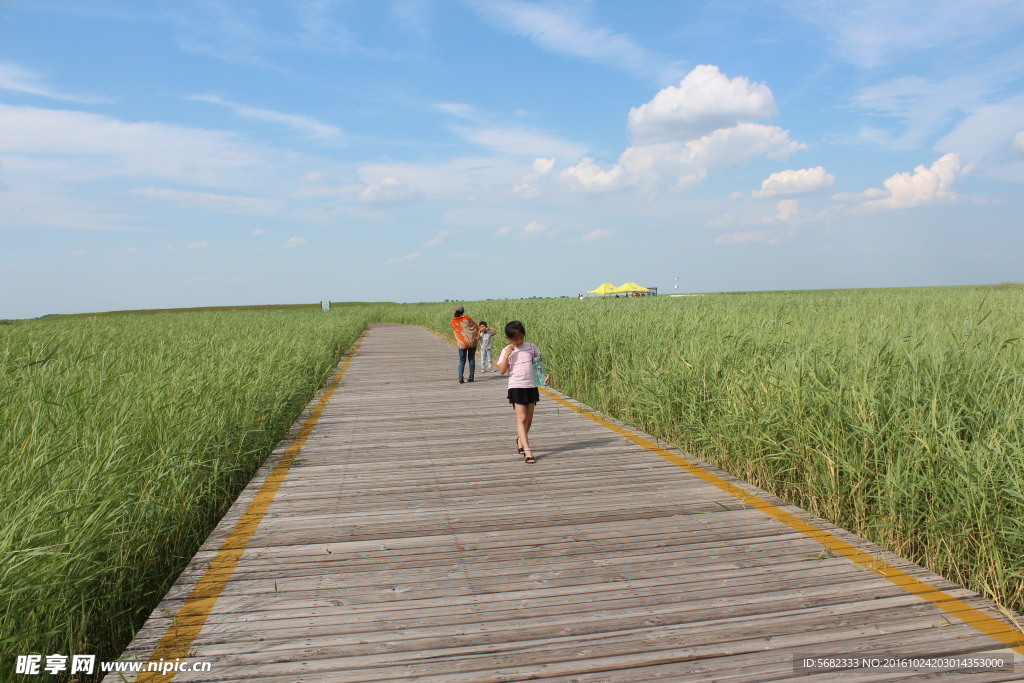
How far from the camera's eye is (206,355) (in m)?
11.6

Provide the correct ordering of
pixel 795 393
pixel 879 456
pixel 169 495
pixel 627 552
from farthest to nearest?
1. pixel 795 393
2. pixel 169 495
3. pixel 879 456
4. pixel 627 552

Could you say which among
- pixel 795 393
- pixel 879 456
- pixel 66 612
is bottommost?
pixel 66 612

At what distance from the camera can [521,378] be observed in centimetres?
662

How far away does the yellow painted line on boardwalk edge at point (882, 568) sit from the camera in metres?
2.92

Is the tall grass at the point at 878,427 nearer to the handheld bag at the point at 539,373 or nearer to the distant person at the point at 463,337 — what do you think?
the handheld bag at the point at 539,373

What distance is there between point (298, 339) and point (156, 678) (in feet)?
47.3

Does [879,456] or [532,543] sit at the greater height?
[879,456]

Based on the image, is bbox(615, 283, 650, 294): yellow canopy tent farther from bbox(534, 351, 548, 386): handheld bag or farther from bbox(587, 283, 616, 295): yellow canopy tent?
bbox(534, 351, 548, 386): handheld bag

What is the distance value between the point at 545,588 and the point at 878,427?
300cm

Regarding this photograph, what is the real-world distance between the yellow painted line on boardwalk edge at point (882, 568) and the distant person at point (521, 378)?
1.49 m

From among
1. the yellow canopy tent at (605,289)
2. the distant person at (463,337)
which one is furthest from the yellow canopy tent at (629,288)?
the distant person at (463,337)

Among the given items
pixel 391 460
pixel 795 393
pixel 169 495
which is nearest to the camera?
pixel 169 495

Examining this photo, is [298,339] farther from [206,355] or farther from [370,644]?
[370,644]

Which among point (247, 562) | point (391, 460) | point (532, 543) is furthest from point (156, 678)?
point (391, 460)
